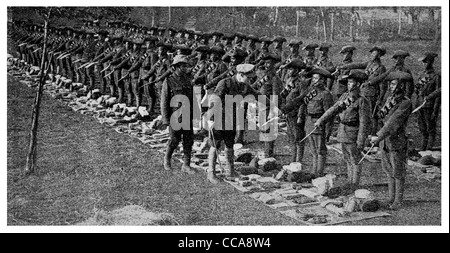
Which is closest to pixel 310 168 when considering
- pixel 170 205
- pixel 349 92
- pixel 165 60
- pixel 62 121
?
pixel 349 92

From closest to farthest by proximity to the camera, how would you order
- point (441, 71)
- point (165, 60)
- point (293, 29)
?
point (441, 71), point (293, 29), point (165, 60)

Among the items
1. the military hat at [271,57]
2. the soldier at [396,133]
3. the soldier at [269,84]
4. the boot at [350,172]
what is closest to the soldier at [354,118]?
the boot at [350,172]

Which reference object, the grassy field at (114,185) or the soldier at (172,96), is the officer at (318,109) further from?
the soldier at (172,96)

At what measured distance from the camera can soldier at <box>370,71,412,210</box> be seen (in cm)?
866

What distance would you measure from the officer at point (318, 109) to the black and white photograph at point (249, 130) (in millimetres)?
27

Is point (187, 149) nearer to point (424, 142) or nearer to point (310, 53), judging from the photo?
point (310, 53)

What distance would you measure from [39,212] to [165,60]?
4904 millimetres

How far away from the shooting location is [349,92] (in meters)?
9.18

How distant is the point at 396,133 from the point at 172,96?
154 inches

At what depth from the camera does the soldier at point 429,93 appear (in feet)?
33.7

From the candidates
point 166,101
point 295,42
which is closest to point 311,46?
point 295,42

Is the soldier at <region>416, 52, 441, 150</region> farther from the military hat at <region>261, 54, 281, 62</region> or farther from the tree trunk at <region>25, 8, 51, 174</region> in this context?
the tree trunk at <region>25, 8, 51, 174</region>

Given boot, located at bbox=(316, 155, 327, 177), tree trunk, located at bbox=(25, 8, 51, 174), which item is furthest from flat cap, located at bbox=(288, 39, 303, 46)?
tree trunk, located at bbox=(25, 8, 51, 174)

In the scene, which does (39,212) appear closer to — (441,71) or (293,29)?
(293,29)
